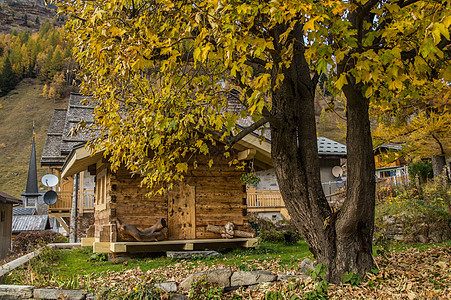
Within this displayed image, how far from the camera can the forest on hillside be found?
90.3 m

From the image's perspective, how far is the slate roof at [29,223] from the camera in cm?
3028

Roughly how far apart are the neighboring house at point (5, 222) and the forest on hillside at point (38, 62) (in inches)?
2903

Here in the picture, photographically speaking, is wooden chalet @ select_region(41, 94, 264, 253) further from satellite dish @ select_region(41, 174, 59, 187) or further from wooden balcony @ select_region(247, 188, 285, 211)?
wooden balcony @ select_region(247, 188, 285, 211)

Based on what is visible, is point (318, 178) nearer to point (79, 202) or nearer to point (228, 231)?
point (228, 231)

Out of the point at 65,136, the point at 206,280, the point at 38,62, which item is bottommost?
the point at 206,280

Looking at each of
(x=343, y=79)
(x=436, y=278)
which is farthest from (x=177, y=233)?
(x=343, y=79)

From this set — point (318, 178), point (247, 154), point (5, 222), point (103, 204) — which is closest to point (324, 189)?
point (247, 154)

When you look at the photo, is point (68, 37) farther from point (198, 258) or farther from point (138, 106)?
point (198, 258)

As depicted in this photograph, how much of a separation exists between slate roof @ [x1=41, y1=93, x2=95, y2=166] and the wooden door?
5655 millimetres

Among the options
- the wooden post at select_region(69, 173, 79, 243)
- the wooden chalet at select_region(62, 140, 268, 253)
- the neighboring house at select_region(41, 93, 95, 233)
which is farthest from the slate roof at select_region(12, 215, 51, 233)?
the wooden chalet at select_region(62, 140, 268, 253)

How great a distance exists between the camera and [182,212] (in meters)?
11.5

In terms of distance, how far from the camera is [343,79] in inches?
180

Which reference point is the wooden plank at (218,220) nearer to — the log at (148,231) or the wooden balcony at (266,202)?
the log at (148,231)

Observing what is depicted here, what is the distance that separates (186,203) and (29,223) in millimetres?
24554
